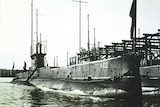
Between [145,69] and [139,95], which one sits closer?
[139,95]

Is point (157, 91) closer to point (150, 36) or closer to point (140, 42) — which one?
point (150, 36)

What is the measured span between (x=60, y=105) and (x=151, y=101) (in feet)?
20.6

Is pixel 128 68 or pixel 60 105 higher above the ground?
pixel 128 68

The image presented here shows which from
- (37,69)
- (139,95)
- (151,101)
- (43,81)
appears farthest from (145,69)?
(37,69)

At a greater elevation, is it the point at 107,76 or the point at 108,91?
the point at 107,76

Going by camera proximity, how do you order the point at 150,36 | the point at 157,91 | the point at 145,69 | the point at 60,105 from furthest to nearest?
the point at 150,36 < the point at 145,69 < the point at 157,91 < the point at 60,105

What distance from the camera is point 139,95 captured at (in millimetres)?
18062

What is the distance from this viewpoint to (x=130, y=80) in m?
18.8

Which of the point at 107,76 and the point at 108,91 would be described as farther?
the point at 107,76

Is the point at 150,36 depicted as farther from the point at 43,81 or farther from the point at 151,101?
the point at 43,81

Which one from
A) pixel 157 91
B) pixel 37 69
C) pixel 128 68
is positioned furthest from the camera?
pixel 37 69

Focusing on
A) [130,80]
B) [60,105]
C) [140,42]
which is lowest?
[60,105]

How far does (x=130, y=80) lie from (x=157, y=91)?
3.82 meters

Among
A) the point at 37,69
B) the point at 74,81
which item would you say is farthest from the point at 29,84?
the point at 74,81
